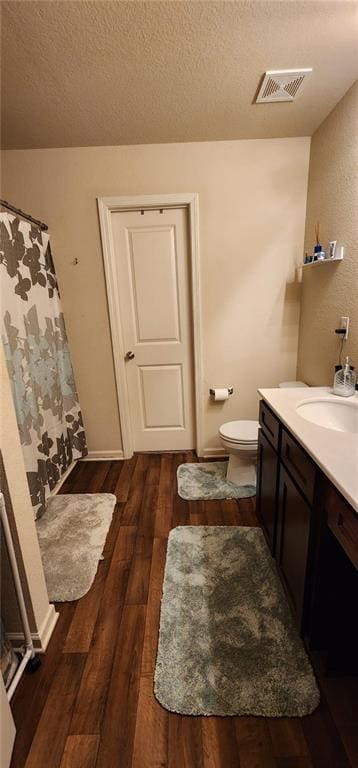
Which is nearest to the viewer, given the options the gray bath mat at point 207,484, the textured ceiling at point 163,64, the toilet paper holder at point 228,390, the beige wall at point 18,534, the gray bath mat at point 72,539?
the beige wall at point 18,534

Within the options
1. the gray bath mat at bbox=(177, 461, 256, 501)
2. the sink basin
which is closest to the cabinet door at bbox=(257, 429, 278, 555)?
the sink basin

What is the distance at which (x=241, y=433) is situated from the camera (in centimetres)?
219

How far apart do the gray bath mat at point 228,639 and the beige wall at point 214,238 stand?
1.30 meters

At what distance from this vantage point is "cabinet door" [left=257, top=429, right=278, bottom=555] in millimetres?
1520

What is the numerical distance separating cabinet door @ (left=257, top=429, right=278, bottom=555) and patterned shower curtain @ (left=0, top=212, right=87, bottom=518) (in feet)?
4.53

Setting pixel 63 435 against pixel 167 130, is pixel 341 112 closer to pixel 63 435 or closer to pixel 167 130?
pixel 167 130

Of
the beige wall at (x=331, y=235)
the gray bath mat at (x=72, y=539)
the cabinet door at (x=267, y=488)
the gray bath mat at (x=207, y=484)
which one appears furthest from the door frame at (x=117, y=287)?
the cabinet door at (x=267, y=488)

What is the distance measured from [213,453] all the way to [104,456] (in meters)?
0.98

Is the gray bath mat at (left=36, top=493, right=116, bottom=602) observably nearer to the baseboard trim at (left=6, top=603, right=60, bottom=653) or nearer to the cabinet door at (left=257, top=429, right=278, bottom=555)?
the baseboard trim at (left=6, top=603, right=60, bottom=653)

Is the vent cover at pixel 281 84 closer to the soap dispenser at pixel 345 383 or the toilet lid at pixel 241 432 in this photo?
the soap dispenser at pixel 345 383

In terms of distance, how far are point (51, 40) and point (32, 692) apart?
2.62m

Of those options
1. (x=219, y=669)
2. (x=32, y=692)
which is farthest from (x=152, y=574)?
(x=32, y=692)

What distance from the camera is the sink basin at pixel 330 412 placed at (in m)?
1.47

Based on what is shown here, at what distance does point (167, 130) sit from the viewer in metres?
2.05
